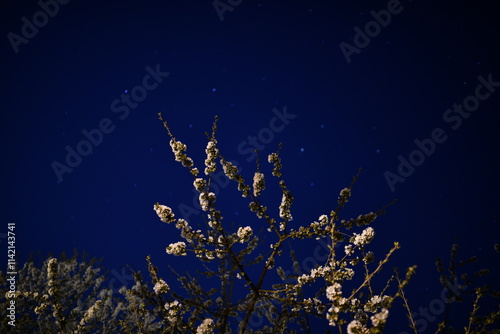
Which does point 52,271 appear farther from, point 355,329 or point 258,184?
point 355,329

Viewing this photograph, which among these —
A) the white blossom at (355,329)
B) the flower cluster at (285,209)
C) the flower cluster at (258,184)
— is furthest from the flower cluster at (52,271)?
the white blossom at (355,329)

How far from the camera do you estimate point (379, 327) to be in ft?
7.18

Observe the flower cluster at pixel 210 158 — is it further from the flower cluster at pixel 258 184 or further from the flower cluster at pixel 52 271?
the flower cluster at pixel 52 271

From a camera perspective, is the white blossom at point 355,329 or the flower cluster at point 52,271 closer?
the white blossom at point 355,329

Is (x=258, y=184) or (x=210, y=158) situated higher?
(x=210, y=158)

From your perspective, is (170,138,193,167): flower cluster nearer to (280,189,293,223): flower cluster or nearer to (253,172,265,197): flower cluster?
(253,172,265,197): flower cluster

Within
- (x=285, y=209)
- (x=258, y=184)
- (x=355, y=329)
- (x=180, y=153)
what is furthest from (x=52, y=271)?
(x=355, y=329)

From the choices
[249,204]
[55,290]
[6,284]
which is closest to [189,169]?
[249,204]

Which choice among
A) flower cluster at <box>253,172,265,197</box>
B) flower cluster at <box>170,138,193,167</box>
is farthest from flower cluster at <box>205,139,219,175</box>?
flower cluster at <box>253,172,265,197</box>

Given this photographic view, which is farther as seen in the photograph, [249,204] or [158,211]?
[249,204]

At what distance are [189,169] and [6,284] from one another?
40.4ft

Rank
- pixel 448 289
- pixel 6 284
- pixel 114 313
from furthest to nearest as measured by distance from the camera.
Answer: pixel 114 313 → pixel 6 284 → pixel 448 289

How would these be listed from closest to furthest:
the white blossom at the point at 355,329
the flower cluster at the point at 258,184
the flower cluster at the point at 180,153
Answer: the white blossom at the point at 355,329, the flower cluster at the point at 180,153, the flower cluster at the point at 258,184

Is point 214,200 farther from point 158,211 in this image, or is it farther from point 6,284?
point 6,284
